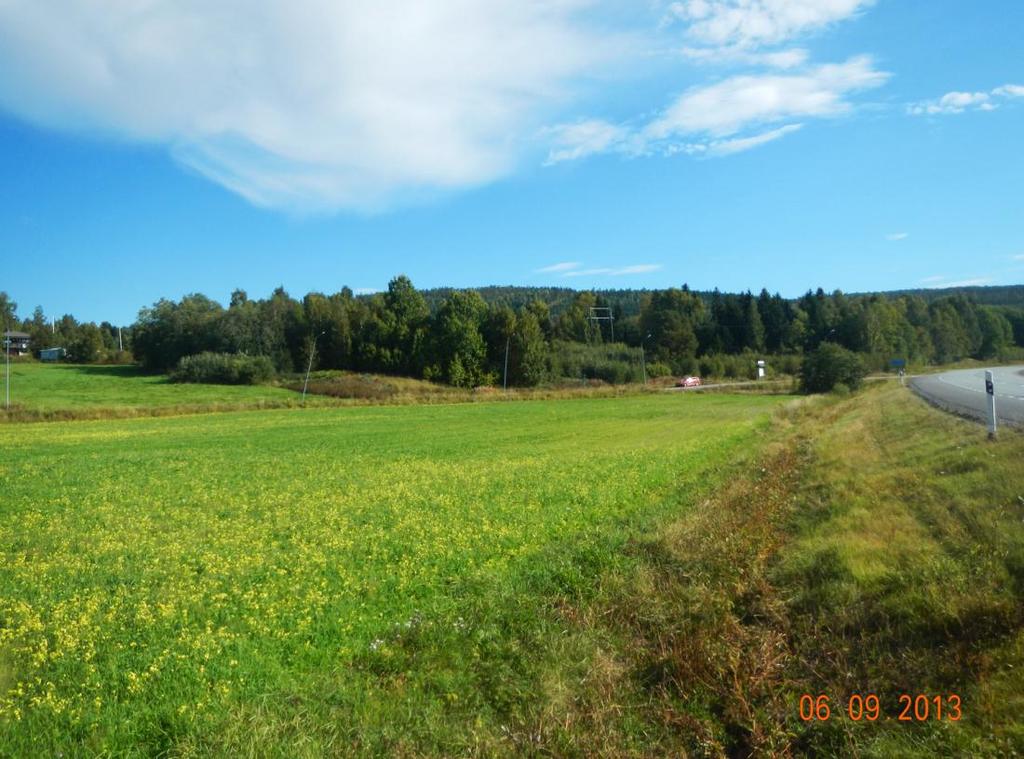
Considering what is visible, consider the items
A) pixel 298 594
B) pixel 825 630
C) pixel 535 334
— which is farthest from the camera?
pixel 535 334

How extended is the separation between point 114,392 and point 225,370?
17496 mm

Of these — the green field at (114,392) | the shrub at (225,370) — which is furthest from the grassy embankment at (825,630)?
the shrub at (225,370)

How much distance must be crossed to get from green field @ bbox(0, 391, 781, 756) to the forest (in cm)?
6707

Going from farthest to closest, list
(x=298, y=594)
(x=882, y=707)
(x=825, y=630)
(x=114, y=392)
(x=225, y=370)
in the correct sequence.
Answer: (x=225, y=370) < (x=114, y=392) < (x=298, y=594) < (x=825, y=630) < (x=882, y=707)

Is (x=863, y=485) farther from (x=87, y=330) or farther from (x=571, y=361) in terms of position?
(x=87, y=330)

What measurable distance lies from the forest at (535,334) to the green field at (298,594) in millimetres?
67066

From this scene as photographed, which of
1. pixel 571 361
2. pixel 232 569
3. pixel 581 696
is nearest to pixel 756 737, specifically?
pixel 581 696

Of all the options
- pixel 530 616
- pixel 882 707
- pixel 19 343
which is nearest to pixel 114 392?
pixel 530 616

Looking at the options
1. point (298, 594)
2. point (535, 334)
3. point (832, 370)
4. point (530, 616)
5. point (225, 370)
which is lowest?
point (530, 616)

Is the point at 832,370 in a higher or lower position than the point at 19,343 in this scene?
lower

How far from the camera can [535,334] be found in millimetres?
100438

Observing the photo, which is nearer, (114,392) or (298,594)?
(298,594)

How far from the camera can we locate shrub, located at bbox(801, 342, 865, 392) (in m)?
70.8

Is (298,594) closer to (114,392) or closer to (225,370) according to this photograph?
(114,392)
